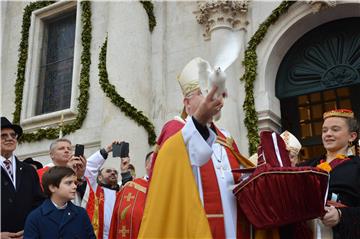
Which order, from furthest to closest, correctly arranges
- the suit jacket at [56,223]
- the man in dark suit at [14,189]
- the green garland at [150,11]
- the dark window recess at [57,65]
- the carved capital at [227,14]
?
1. the dark window recess at [57,65]
2. the green garland at [150,11]
3. the carved capital at [227,14]
4. the man in dark suit at [14,189]
5. the suit jacket at [56,223]

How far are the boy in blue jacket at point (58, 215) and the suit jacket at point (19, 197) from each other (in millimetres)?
400

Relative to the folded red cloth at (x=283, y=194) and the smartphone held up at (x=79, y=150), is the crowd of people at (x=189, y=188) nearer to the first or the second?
the folded red cloth at (x=283, y=194)

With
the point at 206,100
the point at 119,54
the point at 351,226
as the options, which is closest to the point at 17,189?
the point at 206,100

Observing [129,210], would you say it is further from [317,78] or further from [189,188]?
[317,78]

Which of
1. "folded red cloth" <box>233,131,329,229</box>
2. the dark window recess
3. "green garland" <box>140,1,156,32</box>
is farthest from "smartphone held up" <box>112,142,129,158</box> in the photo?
the dark window recess

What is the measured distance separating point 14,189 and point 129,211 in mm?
1164

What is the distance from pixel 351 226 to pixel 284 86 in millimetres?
5815

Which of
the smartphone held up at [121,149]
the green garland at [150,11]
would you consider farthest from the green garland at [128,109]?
the smartphone held up at [121,149]

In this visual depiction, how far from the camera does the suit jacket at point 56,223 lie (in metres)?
3.49

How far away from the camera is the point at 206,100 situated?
6.94 ft

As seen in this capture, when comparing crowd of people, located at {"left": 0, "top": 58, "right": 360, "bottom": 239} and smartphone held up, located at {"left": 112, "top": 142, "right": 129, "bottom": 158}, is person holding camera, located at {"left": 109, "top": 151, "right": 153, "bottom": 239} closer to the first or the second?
crowd of people, located at {"left": 0, "top": 58, "right": 360, "bottom": 239}

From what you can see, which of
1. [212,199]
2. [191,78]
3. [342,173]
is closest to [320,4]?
[342,173]

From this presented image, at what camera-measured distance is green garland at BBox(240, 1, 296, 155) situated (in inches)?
293

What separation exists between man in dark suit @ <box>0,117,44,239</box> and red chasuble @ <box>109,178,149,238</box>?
2.70 feet
